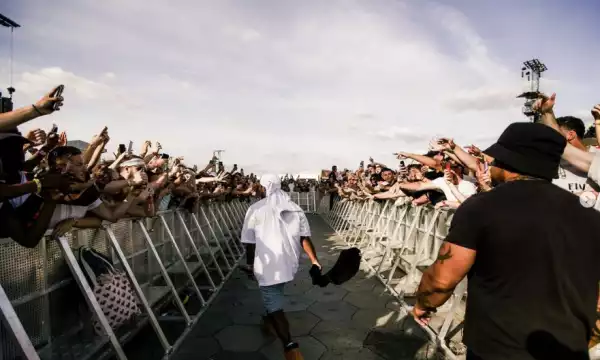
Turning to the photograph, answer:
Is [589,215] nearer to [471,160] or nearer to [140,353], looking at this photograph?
[471,160]

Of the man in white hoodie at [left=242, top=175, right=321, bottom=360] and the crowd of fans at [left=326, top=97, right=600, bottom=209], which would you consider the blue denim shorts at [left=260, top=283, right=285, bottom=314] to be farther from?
the crowd of fans at [left=326, top=97, right=600, bottom=209]

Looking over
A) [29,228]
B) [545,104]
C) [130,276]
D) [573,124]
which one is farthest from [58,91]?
[573,124]

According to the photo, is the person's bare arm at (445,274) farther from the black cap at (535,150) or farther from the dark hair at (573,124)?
the dark hair at (573,124)

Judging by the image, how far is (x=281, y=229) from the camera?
459 centimetres

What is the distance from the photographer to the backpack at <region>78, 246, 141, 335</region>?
3676mm

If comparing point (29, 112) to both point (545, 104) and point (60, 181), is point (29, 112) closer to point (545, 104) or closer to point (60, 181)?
point (60, 181)

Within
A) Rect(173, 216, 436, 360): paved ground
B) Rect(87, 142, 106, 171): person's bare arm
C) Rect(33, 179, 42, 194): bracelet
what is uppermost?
Rect(87, 142, 106, 171): person's bare arm

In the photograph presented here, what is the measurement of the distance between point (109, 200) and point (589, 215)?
15.5 ft

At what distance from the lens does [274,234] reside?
4523 millimetres

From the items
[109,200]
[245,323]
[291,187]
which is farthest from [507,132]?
[291,187]

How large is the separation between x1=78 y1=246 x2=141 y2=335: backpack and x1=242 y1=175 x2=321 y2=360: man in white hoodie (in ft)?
4.32

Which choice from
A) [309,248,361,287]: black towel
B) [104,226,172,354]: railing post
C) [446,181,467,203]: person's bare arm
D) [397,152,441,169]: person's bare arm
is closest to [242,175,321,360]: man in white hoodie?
[309,248,361,287]: black towel

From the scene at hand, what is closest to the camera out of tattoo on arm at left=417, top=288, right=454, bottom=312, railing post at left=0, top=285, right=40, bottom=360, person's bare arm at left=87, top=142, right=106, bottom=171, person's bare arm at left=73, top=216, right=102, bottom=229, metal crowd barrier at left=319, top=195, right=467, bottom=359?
→ tattoo on arm at left=417, top=288, right=454, bottom=312

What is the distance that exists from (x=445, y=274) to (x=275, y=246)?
8.82ft
